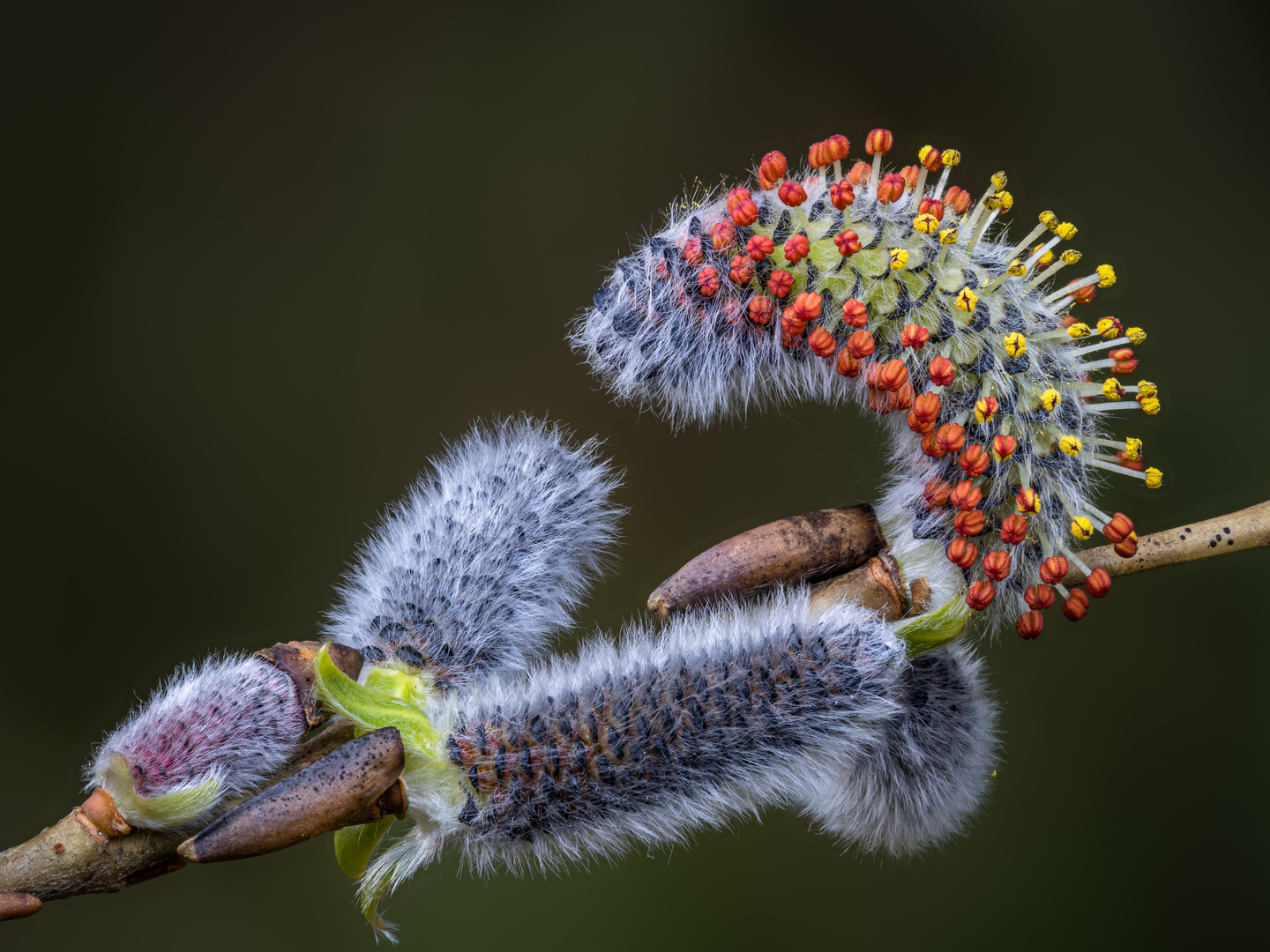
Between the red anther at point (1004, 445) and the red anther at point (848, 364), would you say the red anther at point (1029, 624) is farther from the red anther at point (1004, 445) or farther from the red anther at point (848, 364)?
the red anther at point (848, 364)

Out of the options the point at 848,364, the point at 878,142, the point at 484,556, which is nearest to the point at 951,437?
the point at 848,364

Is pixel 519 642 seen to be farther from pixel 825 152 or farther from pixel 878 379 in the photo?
pixel 825 152

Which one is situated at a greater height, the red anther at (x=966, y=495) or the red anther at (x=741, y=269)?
the red anther at (x=741, y=269)

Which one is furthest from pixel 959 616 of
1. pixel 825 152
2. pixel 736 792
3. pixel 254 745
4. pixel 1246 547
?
pixel 254 745

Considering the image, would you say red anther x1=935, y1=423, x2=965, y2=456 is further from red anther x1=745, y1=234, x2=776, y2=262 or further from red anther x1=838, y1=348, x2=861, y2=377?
red anther x1=745, y1=234, x2=776, y2=262

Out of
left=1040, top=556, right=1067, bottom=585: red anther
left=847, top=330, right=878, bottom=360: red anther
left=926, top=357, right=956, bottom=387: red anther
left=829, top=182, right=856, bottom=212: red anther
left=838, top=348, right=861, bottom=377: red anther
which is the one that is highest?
left=829, top=182, right=856, bottom=212: red anther

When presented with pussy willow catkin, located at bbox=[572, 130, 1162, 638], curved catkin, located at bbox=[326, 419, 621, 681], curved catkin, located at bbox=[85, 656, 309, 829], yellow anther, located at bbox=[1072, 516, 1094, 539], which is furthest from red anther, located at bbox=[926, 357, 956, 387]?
curved catkin, located at bbox=[85, 656, 309, 829]

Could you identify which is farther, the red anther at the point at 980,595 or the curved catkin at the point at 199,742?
the red anther at the point at 980,595

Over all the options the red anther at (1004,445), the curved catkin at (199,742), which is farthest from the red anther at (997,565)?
the curved catkin at (199,742)
